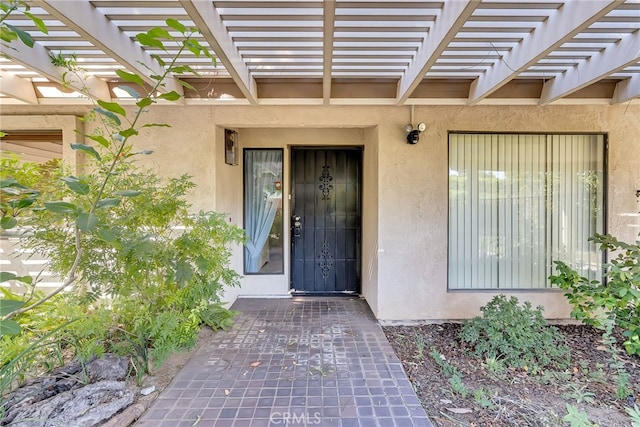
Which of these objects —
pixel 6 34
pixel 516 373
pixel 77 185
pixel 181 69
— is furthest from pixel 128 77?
pixel 516 373

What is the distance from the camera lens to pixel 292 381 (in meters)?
2.51

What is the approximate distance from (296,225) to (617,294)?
3570mm

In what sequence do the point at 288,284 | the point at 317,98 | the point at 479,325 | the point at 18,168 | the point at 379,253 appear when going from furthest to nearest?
the point at 288,284 < the point at 379,253 < the point at 317,98 < the point at 479,325 < the point at 18,168

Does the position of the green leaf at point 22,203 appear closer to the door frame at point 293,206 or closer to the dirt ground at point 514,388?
the dirt ground at point 514,388

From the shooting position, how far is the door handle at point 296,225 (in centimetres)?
472

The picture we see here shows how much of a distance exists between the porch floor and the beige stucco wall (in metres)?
0.78

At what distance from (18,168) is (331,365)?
2773mm

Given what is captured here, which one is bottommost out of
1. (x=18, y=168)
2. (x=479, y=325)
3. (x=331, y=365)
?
A: (x=331, y=365)

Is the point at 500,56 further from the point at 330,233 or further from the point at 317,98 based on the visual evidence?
the point at 330,233

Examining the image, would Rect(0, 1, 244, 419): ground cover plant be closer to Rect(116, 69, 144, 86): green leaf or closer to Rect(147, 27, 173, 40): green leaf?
Rect(116, 69, 144, 86): green leaf

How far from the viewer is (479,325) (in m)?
3.12

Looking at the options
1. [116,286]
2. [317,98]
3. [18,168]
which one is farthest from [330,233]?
[18,168]

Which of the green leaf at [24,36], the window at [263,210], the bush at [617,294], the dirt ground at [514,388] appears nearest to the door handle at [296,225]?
the window at [263,210]

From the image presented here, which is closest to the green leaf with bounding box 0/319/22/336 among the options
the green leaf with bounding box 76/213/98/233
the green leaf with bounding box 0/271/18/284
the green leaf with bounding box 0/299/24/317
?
the green leaf with bounding box 0/299/24/317
